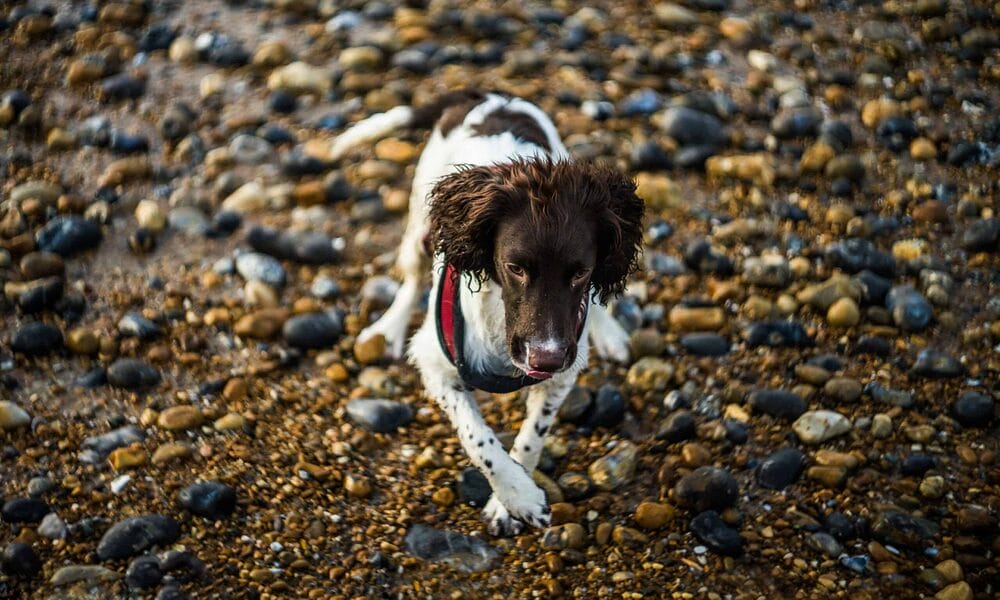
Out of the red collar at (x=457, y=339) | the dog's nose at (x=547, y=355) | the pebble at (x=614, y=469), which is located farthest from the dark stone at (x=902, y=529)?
the dog's nose at (x=547, y=355)

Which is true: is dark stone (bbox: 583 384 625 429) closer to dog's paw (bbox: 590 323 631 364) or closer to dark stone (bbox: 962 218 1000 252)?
dog's paw (bbox: 590 323 631 364)

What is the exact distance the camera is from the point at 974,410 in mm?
3795

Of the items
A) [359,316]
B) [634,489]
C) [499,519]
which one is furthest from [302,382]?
[634,489]

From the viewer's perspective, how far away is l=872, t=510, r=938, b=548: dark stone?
3.36 m

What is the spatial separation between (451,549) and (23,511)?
5.08 ft

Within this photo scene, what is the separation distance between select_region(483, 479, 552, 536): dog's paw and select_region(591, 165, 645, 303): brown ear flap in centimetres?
75

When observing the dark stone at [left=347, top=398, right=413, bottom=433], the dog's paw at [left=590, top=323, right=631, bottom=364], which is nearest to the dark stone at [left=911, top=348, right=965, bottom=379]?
the dog's paw at [left=590, top=323, right=631, bottom=364]

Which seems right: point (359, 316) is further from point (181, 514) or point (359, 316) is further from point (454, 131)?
point (181, 514)

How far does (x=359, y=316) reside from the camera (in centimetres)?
458

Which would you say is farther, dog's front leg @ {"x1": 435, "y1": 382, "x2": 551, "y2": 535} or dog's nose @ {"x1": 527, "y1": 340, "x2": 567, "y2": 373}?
dog's front leg @ {"x1": 435, "y1": 382, "x2": 551, "y2": 535}

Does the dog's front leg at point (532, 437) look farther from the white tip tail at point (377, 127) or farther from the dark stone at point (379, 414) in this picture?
the white tip tail at point (377, 127)

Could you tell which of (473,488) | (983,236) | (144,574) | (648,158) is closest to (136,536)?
(144,574)

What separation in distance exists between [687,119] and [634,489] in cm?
251

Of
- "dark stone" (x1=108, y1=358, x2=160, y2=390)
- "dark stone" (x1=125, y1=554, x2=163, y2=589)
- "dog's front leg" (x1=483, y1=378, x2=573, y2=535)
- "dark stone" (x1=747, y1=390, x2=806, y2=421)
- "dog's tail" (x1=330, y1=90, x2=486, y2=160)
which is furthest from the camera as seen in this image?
"dog's tail" (x1=330, y1=90, x2=486, y2=160)
